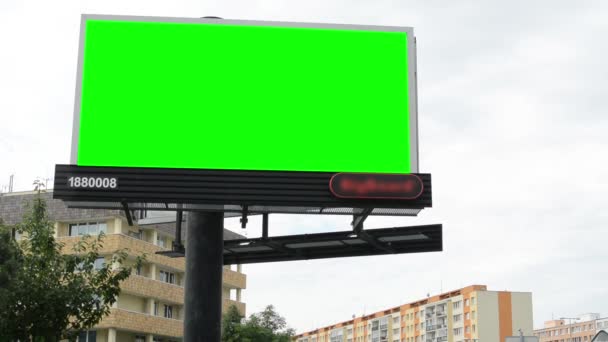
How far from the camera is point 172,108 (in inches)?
541

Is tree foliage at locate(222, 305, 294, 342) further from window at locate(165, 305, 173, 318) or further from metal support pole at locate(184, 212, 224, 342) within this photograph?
metal support pole at locate(184, 212, 224, 342)

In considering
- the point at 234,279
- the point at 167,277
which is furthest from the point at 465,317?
the point at 167,277

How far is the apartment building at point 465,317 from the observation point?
14300cm

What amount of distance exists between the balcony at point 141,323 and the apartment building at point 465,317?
257 feet

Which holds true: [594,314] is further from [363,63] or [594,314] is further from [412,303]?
[363,63]

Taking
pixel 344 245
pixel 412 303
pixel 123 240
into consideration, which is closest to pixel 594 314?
pixel 412 303

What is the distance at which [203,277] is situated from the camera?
46.7 feet

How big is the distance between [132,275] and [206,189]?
180 ft

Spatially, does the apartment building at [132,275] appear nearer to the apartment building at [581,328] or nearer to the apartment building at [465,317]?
the apartment building at [465,317]

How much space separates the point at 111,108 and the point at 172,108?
91 centimetres

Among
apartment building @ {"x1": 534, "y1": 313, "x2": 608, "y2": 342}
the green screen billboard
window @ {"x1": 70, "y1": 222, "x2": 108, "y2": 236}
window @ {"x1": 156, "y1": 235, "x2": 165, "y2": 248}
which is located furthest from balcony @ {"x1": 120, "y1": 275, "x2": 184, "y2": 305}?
apartment building @ {"x1": 534, "y1": 313, "x2": 608, "y2": 342}

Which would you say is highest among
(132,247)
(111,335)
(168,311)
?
(132,247)

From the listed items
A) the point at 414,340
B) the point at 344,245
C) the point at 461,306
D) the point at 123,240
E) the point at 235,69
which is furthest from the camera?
the point at 414,340

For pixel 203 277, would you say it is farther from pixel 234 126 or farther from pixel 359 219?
pixel 359 219
